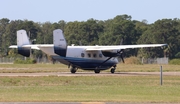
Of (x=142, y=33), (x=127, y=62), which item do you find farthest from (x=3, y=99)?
(x=142, y=33)

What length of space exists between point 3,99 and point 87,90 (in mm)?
6655

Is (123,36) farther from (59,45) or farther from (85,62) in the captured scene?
(59,45)

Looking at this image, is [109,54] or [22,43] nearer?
[22,43]

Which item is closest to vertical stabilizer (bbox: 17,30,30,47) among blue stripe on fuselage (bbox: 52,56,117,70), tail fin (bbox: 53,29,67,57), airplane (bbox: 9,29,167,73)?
airplane (bbox: 9,29,167,73)

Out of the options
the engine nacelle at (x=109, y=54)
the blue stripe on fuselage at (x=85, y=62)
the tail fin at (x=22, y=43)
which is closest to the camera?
the blue stripe on fuselage at (x=85, y=62)

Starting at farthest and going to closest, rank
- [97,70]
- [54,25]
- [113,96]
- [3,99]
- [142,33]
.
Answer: [54,25]
[142,33]
[97,70]
[113,96]
[3,99]

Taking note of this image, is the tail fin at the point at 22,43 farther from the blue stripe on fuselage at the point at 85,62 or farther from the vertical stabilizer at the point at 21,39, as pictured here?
the blue stripe on fuselage at the point at 85,62

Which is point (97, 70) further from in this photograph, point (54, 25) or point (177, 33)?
point (54, 25)

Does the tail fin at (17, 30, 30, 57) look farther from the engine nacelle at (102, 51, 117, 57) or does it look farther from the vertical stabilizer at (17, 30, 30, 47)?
the engine nacelle at (102, 51, 117, 57)

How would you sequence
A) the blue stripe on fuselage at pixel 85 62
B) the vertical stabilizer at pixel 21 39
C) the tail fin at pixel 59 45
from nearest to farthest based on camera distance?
1. the tail fin at pixel 59 45
2. the blue stripe on fuselage at pixel 85 62
3. the vertical stabilizer at pixel 21 39

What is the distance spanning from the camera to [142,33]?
482 ft

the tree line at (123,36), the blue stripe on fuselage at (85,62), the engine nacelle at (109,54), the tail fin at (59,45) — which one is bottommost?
the blue stripe on fuselage at (85,62)

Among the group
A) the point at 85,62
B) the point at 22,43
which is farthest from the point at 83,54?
the point at 22,43

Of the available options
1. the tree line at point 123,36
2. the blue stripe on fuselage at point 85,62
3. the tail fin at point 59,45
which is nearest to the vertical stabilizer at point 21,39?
the blue stripe on fuselage at point 85,62
